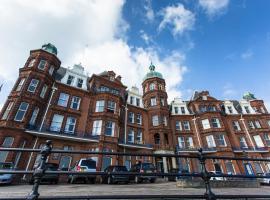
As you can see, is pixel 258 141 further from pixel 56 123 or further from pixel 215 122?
pixel 56 123

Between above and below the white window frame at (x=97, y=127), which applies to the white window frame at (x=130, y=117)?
above

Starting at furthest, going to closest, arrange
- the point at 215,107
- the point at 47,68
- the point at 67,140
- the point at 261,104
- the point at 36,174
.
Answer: the point at 261,104, the point at 215,107, the point at 47,68, the point at 67,140, the point at 36,174

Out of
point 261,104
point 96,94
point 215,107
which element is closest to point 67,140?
point 96,94

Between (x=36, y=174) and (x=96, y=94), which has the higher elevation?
(x=96, y=94)

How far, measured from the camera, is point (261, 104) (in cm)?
3784

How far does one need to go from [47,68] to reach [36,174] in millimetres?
25518

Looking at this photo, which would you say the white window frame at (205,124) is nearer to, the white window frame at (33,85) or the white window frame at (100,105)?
the white window frame at (100,105)

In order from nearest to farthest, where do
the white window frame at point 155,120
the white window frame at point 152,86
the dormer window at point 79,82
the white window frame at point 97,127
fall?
the white window frame at point 97,127
the dormer window at point 79,82
the white window frame at point 155,120
the white window frame at point 152,86

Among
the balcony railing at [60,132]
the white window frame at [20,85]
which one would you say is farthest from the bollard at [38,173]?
the white window frame at [20,85]

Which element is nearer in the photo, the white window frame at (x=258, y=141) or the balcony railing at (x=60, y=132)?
the balcony railing at (x=60, y=132)

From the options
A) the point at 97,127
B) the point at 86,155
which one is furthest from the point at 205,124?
the point at 86,155

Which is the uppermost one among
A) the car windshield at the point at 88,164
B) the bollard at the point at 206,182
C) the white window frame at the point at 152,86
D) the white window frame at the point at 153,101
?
the white window frame at the point at 152,86

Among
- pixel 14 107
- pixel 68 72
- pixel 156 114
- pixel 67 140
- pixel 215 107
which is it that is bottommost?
pixel 67 140

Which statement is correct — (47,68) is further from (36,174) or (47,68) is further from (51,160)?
(36,174)
